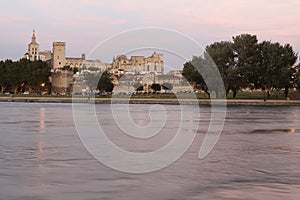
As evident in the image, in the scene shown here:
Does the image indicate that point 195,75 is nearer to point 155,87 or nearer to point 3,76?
point 3,76

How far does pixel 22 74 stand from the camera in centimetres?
13400

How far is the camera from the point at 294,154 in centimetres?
1717

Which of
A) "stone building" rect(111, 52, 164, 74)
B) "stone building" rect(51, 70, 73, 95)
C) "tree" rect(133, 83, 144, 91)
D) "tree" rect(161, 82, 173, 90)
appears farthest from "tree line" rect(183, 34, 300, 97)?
"stone building" rect(51, 70, 73, 95)

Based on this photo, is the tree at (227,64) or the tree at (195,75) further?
the tree at (195,75)

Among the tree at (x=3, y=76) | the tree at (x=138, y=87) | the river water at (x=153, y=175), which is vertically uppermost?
the tree at (x=3, y=76)

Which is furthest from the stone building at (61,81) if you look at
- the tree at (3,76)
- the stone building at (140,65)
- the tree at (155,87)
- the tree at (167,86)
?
the tree at (167,86)

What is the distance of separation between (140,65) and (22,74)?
4219 cm

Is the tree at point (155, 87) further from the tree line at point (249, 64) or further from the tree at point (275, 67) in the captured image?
the tree at point (275, 67)

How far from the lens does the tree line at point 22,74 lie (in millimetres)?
134000

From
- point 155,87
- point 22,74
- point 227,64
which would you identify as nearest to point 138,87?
point 155,87

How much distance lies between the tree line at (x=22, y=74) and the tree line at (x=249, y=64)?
199ft

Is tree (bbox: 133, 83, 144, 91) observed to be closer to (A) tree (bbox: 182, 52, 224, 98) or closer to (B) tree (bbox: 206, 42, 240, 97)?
(A) tree (bbox: 182, 52, 224, 98)

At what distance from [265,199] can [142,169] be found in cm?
422

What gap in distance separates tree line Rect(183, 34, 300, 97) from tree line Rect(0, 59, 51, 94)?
199 ft
